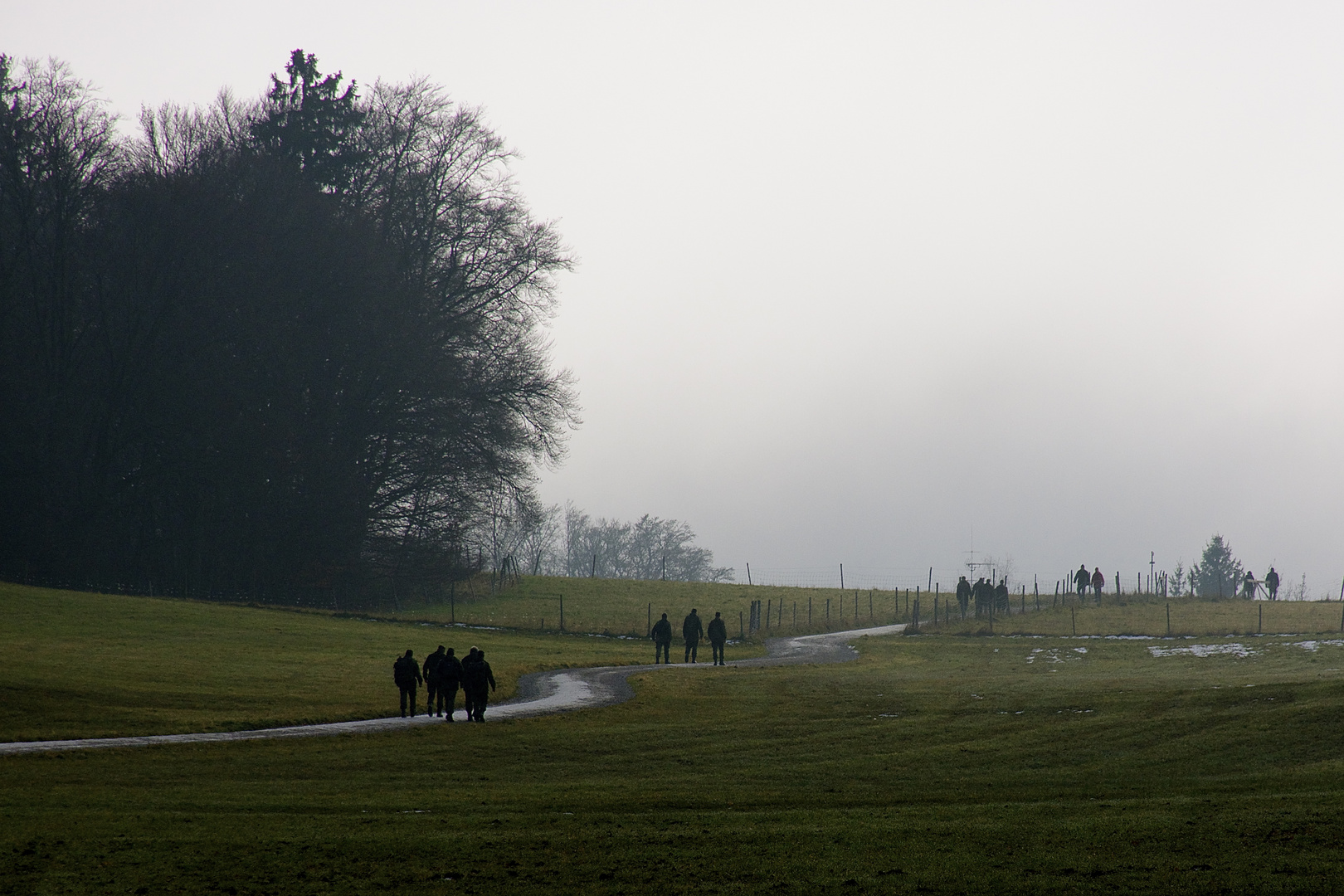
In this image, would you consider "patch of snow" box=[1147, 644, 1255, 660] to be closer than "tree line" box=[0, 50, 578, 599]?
Yes

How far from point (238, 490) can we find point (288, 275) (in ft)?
33.7

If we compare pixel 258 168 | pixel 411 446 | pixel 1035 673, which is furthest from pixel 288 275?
pixel 1035 673

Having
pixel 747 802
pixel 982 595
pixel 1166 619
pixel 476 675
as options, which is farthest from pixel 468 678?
pixel 982 595

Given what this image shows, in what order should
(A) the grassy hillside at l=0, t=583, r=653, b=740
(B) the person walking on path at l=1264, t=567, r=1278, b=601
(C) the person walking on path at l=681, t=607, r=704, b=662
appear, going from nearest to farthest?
(A) the grassy hillside at l=0, t=583, r=653, b=740
(C) the person walking on path at l=681, t=607, r=704, b=662
(B) the person walking on path at l=1264, t=567, r=1278, b=601

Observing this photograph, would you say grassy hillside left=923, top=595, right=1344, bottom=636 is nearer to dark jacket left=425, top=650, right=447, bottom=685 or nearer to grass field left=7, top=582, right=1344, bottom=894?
grass field left=7, top=582, right=1344, bottom=894

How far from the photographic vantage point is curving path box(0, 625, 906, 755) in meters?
A: 22.1

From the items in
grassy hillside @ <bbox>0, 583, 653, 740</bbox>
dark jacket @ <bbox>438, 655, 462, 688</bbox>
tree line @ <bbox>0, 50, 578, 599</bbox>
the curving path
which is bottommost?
the curving path

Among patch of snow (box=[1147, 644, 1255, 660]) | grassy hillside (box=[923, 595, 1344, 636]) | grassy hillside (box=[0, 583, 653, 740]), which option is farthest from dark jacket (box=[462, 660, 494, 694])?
grassy hillside (box=[923, 595, 1344, 636])

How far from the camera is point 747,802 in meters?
16.2

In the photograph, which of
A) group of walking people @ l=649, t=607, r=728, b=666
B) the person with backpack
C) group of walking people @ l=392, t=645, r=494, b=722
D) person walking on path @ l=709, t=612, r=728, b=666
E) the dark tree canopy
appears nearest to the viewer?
group of walking people @ l=392, t=645, r=494, b=722

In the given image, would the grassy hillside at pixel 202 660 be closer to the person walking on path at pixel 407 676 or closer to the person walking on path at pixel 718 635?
the person walking on path at pixel 407 676

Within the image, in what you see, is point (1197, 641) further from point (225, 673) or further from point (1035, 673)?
point (225, 673)

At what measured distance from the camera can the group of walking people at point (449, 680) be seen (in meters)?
26.2

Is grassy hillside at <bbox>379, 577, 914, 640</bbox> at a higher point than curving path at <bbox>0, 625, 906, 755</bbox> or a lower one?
higher
